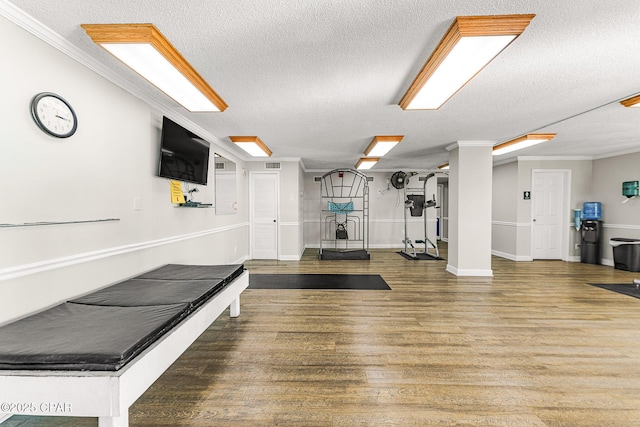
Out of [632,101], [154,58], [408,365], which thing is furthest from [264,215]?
[632,101]

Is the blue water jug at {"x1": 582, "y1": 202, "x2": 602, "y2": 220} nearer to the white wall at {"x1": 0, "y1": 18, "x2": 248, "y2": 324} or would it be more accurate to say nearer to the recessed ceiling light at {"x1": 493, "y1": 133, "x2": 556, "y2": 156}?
the recessed ceiling light at {"x1": 493, "y1": 133, "x2": 556, "y2": 156}

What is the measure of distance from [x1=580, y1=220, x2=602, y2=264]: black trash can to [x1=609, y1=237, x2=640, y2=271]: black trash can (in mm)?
423

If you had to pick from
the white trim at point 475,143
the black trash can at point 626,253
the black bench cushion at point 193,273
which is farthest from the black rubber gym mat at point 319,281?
the black trash can at point 626,253

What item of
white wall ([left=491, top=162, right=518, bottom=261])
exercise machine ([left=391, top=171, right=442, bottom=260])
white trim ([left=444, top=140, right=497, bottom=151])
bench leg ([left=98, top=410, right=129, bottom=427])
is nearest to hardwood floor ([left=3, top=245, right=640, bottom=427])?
bench leg ([left=98, top=410, right=129, bottom=427])

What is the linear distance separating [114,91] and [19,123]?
1.00m

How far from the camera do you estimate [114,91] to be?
258 centimetres

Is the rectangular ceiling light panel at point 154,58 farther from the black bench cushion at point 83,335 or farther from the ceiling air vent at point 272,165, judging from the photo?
the ceiling air vent at point 272,165

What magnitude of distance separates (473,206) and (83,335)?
5.37m

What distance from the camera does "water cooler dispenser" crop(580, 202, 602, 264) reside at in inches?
246

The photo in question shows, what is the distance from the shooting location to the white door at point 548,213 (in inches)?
262

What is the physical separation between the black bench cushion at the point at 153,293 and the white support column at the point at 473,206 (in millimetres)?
4255

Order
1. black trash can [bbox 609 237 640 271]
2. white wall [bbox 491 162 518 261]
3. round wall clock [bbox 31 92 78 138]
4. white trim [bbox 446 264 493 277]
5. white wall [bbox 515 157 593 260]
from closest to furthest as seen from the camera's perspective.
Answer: round wall clock [bbox 31 92 78 138]
white trim [bbox 446 264 493 277]
black trash can [bbox 609 237 640 271]
white wall [bbox 515 157 593 260]
white wall [bbox 491 162 518 261]

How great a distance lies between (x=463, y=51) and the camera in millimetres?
2031

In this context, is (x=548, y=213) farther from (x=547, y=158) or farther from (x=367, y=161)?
(x=367, y=161)
